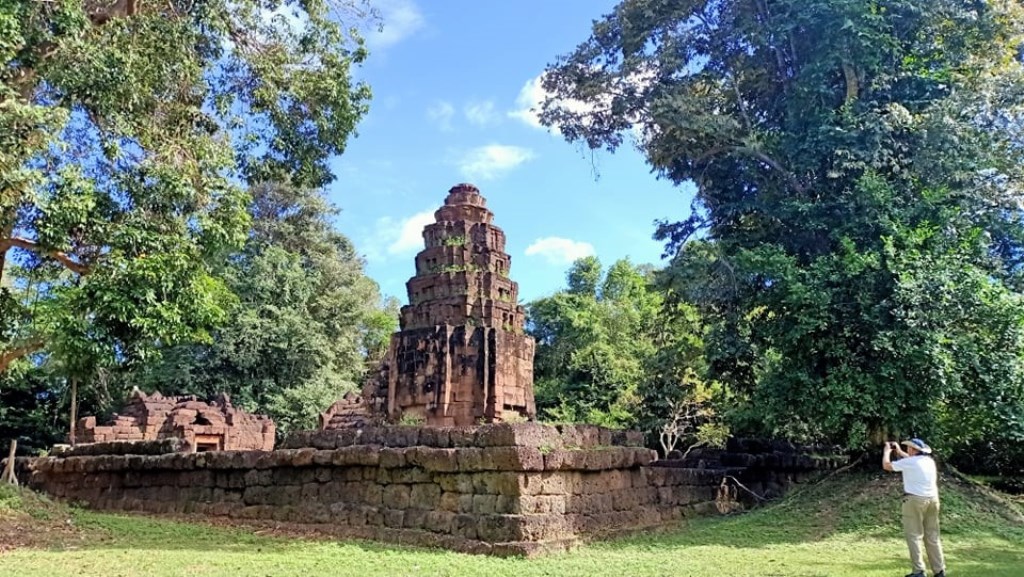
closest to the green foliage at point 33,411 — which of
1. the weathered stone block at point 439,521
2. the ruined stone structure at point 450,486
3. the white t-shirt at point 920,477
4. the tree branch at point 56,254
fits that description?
the ruined stone structure at point 450,486

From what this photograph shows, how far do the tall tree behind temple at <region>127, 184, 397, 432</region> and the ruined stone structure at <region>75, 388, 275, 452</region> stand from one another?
5.26m

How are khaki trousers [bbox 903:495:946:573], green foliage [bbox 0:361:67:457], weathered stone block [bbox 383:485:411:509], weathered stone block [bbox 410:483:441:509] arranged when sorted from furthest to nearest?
green foliage [bbox 0:361:67:457], weathered stone block [bbox 383:485:411:509], weathered stone block [bbox 410:483:441:509], khaki trousers [bbox 903:495:946:573]

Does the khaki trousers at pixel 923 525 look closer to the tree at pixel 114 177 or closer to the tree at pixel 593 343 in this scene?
the tree at pixel 114 177

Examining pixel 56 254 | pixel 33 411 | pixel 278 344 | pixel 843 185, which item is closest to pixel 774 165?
pixel 843 185

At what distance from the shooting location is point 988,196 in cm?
1258

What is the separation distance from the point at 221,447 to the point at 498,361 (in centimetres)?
761

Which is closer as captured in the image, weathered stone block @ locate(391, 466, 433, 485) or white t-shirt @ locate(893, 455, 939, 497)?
white t-shirt @ locate(893, 455, 939, 497)

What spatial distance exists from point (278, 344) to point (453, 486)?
2024 cm

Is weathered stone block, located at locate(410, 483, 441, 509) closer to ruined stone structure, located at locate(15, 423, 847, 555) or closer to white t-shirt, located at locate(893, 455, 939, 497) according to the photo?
ruined stone structure, located at locate(15, 423, 847, 555)

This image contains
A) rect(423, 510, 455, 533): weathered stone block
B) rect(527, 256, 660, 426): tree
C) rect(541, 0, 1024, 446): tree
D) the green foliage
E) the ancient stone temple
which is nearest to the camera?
rect(423, 510, 455, 533): weathered stone block

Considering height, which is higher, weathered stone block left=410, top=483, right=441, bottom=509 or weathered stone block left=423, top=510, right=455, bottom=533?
weathered stone block left=410, top=483, right=441, bottom=509

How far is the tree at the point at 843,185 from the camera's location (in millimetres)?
11133

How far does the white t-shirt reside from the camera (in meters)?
6.85

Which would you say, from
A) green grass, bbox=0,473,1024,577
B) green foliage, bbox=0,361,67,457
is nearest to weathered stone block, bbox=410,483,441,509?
green grass, bbox=0,473,1024,577
